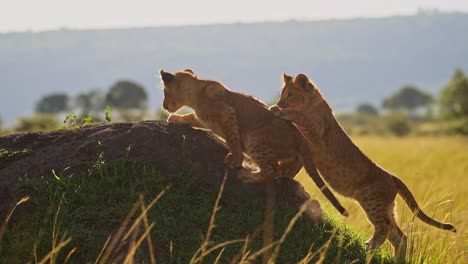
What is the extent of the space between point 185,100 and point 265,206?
71.8 inches

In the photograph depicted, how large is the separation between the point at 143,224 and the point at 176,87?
2.32m

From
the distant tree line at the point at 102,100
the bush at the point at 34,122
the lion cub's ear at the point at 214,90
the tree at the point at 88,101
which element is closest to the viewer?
the lion cub's ear at the point at 214,90

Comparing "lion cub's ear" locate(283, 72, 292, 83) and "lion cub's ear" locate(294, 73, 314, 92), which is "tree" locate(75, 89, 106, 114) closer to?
"lion cub's ear" locate(283, 72, 292, 83)

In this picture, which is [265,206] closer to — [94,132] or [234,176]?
[234,176]

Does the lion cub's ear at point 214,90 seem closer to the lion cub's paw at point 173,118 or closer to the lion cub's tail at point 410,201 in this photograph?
the lion cub's paw at point 173,118

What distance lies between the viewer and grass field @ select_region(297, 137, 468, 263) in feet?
22.7

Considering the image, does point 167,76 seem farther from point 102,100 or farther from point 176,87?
point 102,100

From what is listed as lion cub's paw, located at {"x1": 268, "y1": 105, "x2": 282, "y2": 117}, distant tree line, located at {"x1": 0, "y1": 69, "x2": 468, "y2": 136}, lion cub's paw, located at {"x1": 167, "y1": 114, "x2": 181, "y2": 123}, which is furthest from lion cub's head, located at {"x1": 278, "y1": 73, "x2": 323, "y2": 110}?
distant tree line, located at {"x1": 0, "y1": 69, "x2": 468, "y2": 136}

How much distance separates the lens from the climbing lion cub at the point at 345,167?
6832 millimetres

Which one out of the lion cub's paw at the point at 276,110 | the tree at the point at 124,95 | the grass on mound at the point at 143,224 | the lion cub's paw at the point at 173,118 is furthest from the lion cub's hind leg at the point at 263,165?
the tree at the point at 124,95

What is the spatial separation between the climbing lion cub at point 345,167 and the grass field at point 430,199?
0.63 ft

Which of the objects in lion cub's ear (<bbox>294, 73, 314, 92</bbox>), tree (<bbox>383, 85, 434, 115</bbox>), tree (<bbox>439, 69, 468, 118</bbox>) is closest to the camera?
lion cub's ear (<bbox>294, 73, 314, 92</bbox>)

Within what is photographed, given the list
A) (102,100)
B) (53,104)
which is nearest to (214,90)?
(102,100)

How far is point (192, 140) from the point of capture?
22.6 ft
